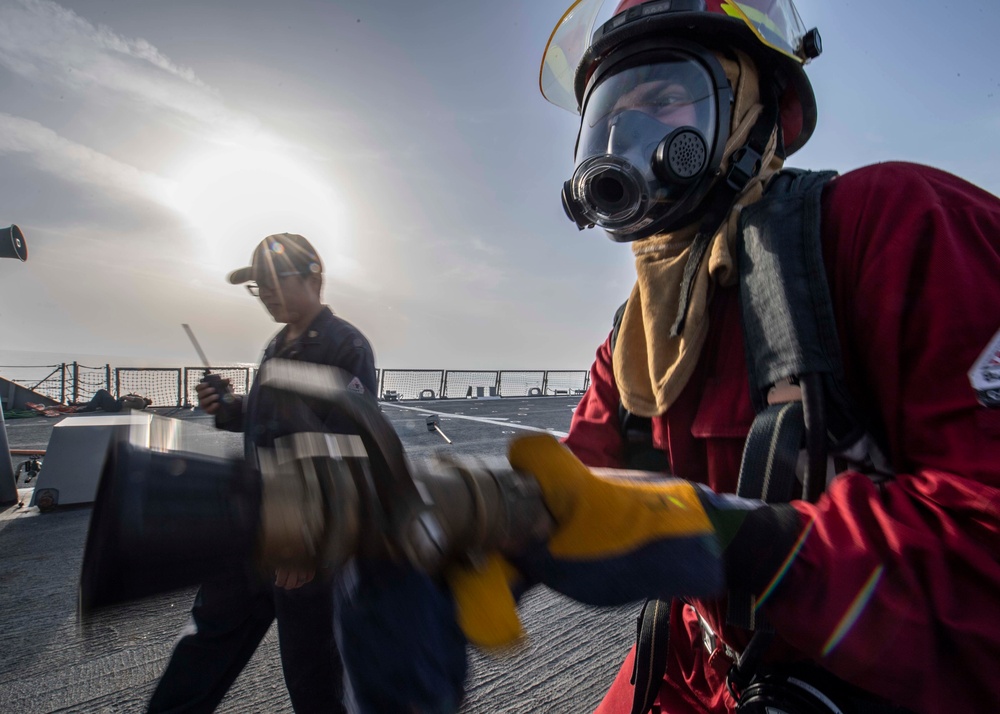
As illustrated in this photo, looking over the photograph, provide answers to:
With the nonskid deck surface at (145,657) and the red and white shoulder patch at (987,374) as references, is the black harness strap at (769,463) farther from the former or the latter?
the nonskid deck surface at (145,657)

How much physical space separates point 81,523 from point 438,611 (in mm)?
5799

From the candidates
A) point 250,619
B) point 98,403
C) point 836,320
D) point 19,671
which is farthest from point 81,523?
point 98,403

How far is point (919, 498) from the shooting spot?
737mm

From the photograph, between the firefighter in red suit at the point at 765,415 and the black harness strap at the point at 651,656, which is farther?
the black harness strap at the point at 651,656

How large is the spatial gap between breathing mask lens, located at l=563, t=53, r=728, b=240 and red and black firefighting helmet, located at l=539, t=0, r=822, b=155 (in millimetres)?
99

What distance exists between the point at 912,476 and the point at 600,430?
870 millimetres

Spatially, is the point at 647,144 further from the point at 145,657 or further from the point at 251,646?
the point at 145,657

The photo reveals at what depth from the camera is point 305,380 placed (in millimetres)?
735

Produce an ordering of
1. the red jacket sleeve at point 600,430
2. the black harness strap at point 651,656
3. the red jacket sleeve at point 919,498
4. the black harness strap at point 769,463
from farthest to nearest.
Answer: the red jacket sleeve at point 600,430
the black harness strap at point 651,656
the black harness strap at point 769,463
the red jacket sleeve at point 919,498

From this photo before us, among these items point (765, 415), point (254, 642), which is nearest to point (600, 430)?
point (765, 415)

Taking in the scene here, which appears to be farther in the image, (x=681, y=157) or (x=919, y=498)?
(x=681, y=157)

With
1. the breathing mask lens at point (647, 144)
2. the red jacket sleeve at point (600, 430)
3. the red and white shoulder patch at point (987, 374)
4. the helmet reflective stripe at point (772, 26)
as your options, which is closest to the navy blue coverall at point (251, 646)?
the red jacket sleeve at point (600, 430)

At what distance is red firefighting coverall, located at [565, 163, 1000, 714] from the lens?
66 centimetres

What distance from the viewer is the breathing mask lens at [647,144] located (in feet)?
4.47
